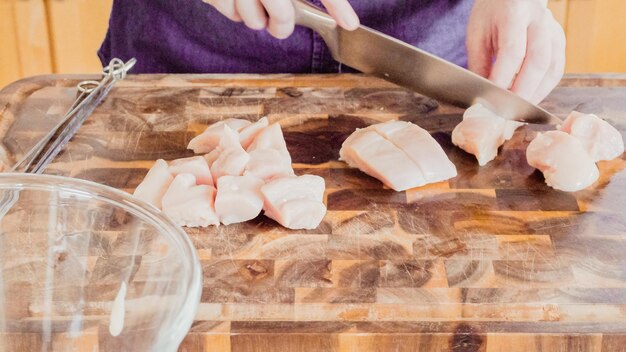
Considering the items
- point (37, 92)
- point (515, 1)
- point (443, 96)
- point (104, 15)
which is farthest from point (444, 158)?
point (104, 15)

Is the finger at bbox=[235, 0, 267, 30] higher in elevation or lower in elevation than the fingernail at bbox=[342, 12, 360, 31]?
higher

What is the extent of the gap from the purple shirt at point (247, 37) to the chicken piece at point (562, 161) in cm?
43

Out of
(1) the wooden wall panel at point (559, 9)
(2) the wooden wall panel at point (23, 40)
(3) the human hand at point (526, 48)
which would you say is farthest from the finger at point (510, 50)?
(2) the wooden wall panel at point (23, 40)

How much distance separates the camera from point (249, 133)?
155 centimetres

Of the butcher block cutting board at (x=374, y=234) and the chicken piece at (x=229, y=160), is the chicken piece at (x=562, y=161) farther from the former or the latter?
the chicken piece at (x=229, y=160)

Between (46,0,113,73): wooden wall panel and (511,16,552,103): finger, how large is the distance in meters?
1.44

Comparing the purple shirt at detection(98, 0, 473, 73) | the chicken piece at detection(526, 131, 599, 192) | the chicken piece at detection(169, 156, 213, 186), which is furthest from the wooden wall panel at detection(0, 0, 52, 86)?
the chicken piece at detection(526, 131, 599, 192)

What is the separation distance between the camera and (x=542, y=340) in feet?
3.77

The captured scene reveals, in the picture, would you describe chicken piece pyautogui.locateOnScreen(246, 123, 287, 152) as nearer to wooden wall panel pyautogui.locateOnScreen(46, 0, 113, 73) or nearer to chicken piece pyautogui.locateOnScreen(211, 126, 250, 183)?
chicken piece pyautogui.locateOnScreen(211, 126, 250, 183)

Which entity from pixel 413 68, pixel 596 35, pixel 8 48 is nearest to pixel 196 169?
pixel 413 68

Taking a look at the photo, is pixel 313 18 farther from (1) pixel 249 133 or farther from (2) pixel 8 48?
(2) pixel 8 48

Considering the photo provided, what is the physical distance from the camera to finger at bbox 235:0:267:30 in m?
1.49

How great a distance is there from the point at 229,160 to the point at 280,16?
25 cm

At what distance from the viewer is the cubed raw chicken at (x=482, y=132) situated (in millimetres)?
1510
